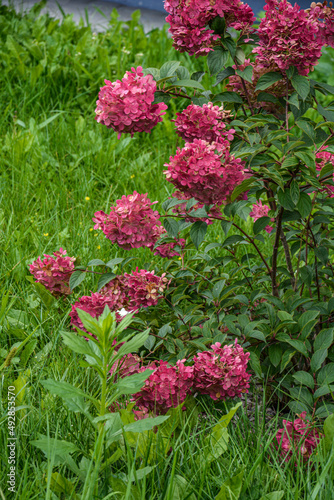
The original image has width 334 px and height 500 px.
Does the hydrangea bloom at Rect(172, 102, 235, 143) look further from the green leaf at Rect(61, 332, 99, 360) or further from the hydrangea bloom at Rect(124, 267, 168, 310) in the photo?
the green leaf at Rect(61, 332, 99, 360)

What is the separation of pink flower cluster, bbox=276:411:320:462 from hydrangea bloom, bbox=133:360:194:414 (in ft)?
0.92

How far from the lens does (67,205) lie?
277 centimetres

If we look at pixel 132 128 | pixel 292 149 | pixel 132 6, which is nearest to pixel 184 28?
pixel 132 128

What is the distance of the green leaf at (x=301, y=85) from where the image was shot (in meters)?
1.47

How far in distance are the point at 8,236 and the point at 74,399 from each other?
131 cm

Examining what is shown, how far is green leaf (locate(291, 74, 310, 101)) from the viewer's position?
1469 millimetres

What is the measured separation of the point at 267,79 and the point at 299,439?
0.99m

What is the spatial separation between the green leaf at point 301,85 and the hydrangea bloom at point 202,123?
0.69 feet

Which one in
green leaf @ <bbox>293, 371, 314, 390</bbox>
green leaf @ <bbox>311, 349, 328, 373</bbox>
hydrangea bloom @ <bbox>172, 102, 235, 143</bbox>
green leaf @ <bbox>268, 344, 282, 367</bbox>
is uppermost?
hydrangea bloom @ <bbox>172, 102, 235, 143</bbox>

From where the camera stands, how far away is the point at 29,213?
105 inches

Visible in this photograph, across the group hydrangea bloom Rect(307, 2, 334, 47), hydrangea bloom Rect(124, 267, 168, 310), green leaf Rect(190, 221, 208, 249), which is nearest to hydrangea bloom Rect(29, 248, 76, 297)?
hydrangea bloom Rect(124, 267, 168, 310)

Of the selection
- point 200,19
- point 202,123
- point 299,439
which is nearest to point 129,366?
point 299,439

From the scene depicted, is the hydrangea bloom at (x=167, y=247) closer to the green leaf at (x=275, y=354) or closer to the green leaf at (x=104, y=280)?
the green leaf at (x=104, y=280)

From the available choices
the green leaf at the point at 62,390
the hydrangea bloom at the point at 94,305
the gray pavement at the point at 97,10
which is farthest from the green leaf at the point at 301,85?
the gray pavement at the point at 97,10
